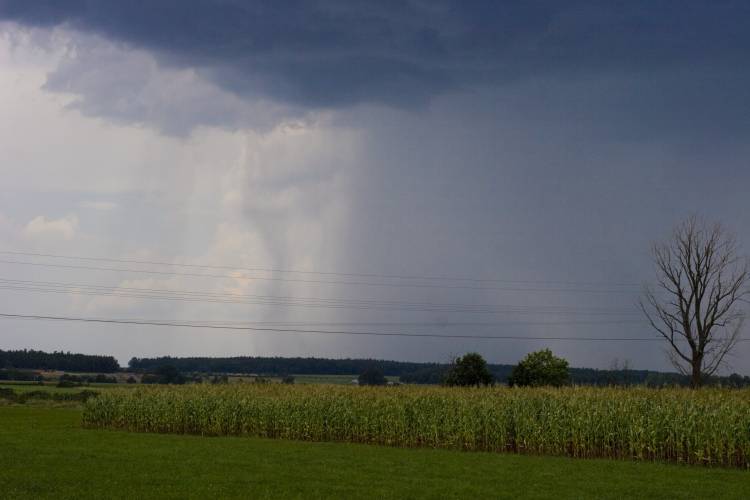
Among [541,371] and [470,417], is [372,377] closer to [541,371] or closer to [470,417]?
[541,371]

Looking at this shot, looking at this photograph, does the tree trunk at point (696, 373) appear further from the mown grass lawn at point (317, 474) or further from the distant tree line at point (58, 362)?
the distant tree line at point (58, 362)

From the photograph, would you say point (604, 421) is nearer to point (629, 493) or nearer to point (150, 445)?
point (629, 493)

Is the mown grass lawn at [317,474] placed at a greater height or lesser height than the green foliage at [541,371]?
lesser

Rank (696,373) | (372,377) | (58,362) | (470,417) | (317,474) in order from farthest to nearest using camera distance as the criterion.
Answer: (58,362) < (372,377) < (696,373) < (470,417) < (317,474)

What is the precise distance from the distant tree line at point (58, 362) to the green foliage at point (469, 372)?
102 meters

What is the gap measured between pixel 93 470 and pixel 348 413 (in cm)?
1536

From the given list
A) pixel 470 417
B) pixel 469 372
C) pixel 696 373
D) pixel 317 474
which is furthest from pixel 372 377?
pixel 317 474

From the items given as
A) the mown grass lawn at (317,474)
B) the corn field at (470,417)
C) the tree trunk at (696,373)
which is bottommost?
the mown grass lawn at (317,474)

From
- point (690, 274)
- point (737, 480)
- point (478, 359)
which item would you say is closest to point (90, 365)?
point (478, 359)

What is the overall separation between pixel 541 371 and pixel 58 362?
116279mm

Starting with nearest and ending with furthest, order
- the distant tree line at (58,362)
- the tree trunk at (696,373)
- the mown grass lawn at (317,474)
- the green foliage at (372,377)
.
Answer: the mown grass lawn at (317,474) < the tree trunk at (696,373) < the green foliage at (372,377) < the distant tree line at (58,362)

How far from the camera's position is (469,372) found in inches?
2327

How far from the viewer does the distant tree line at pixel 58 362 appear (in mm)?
146000

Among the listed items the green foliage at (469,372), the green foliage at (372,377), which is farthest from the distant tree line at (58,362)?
the green foliage at (469,372)
